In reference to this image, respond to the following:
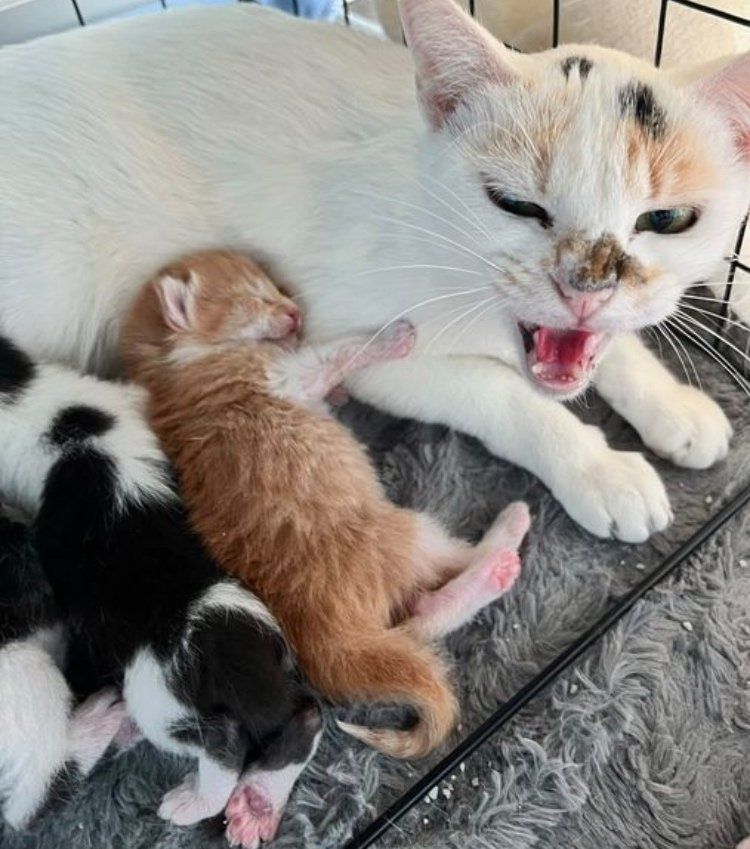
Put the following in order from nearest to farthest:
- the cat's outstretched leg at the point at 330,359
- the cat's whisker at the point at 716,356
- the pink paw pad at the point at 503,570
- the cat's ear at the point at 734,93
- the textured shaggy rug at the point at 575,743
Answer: the cat's ear at the point at 734,93 < the textured shaggy rug at the point at 575,743 < the pink paw pad at the point at 503,570 < the cat's outstretched leg at the point at 330,359 < the cat's whisker at the point at 716,356

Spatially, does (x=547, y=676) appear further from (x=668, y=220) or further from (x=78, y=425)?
(x=78, y=425)

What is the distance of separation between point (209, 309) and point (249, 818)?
2.30ft

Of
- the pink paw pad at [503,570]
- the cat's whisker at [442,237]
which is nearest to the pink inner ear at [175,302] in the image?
the cat's whisker at [442,237]

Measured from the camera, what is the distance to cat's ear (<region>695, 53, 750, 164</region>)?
3.11 feet

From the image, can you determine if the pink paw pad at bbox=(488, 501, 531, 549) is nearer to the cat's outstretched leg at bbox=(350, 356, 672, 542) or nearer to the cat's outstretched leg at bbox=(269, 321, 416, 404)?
the cat's outstretched leg at bbox=(350, 356, 672, 542)

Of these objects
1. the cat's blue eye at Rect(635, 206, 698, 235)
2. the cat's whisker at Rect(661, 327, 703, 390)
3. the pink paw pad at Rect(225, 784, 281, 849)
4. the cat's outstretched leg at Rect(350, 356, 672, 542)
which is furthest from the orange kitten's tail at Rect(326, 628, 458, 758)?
the cat's whisker at Rect(661, 327, 703, 390)

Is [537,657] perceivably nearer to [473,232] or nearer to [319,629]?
[319,629]

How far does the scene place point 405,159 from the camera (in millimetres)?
1183

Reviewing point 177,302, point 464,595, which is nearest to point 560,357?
point 464,595

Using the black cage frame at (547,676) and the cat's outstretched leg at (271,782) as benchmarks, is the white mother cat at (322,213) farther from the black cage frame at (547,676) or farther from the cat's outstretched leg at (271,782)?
the cat's outstretched leg at (271,782)

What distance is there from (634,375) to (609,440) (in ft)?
0.36

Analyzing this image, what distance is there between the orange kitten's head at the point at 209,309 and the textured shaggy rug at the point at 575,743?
1.36 feet

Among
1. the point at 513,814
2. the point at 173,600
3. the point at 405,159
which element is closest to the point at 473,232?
the point at 405,159

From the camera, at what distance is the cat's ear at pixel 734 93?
0.95 meters
